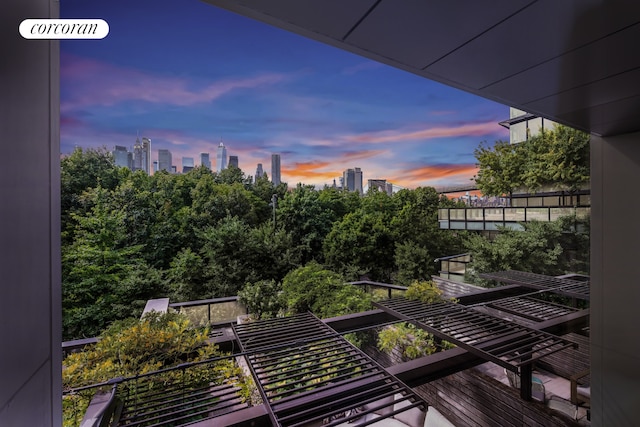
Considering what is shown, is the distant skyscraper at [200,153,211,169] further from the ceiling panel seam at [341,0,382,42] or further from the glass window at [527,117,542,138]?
the glass window at [527,117,542,138]

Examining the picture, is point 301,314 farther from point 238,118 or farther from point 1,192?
point 1,192

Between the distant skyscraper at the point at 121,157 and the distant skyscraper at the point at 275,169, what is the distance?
4.42ft

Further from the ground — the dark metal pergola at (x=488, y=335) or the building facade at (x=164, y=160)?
the building facade at (x=164, y=160)

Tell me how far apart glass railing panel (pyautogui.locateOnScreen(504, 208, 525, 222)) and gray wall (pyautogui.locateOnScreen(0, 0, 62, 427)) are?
3.43 metres

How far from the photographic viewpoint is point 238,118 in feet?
9.94

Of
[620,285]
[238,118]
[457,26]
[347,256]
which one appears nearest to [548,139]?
[620,285]

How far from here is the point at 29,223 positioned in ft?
1.98

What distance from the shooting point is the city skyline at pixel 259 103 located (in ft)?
7.34

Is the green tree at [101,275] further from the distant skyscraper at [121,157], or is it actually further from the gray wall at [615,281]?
the gray wall at [615,281]

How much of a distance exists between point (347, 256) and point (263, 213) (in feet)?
3.68

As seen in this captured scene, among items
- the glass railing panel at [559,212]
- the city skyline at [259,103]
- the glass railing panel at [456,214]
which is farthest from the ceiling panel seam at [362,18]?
the glass railing panel at [456,214]

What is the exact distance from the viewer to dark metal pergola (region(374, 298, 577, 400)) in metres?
1.94

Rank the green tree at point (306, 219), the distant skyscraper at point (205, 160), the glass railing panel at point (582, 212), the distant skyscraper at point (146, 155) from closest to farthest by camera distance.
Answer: the glass railing panel at point (582, 212)
the distant skyscraper at point (146, 155)
the distant skyscraper at point (205, 160)
the green tree at point (306, 219)

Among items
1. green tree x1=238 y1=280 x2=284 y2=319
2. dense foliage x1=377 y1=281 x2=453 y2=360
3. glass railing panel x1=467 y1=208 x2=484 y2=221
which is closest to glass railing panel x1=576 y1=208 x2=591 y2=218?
glass railing panel x1=467 y1=208 x2=484 y2=221
